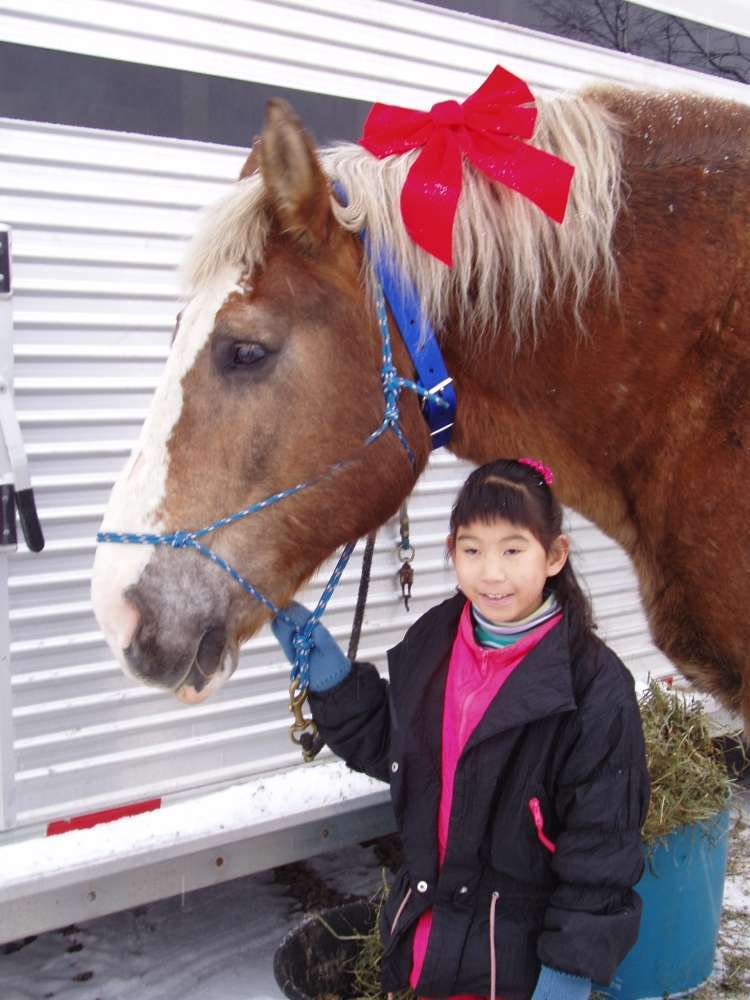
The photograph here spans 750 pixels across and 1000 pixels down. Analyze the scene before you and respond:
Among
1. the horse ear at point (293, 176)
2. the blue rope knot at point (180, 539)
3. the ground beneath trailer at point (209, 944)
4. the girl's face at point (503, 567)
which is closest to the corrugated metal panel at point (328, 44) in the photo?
the horse ear at point (293, 176)

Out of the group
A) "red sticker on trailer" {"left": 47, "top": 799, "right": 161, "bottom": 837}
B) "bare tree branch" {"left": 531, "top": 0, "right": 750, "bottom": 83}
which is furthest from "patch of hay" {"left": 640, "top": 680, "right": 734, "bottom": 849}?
"bare tree branch" {"left": 531, "top": 0, "right": 750, "bottom": 83}

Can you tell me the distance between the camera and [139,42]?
8.64ft

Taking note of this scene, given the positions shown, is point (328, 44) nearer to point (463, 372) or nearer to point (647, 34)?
point (647, 34)

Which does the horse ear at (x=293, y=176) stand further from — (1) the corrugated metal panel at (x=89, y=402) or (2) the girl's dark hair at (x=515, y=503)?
(1) the corrugated metal panel at (x=89, y=402)

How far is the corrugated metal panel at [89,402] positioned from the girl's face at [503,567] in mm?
1416

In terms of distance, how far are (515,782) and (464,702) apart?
19 cm

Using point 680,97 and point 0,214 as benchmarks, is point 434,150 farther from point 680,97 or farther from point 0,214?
point 0,214

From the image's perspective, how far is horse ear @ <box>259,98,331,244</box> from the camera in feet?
5.54

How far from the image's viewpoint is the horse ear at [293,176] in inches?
66.5

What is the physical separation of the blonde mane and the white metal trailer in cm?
93

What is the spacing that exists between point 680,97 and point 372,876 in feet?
10.1

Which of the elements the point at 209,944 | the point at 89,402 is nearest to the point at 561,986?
the point at 209,944

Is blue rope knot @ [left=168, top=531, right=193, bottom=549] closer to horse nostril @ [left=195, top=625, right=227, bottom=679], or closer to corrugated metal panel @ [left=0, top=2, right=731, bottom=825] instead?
horse nostril @ [left=195, top=625, right=227, bottom=679]

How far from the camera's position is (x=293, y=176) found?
69.4 inches
